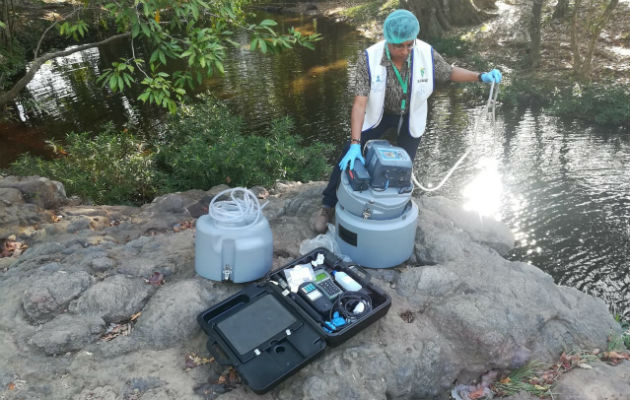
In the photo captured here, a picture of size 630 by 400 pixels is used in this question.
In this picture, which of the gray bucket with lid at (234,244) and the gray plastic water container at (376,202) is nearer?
the gray bucket with lid at (234,244)

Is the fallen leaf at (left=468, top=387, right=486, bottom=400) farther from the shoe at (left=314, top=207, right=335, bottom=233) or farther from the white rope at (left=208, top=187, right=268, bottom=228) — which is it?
the white rope at (left=208, top=187, right=268, bottom=228)

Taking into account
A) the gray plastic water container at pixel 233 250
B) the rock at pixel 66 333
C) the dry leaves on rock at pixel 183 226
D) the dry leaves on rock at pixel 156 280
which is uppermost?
the gray plastic water container at pixel 233 250

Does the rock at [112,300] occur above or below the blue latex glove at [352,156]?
below

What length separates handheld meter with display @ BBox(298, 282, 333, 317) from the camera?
2.67 meters

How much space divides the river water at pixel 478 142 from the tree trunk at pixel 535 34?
193 centimetres

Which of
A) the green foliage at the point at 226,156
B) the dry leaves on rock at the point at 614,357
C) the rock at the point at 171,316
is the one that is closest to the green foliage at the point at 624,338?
the dry leaves on rock at the point at 614,357

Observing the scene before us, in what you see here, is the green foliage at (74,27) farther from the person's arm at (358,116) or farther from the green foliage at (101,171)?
the person's arm at (358,116)

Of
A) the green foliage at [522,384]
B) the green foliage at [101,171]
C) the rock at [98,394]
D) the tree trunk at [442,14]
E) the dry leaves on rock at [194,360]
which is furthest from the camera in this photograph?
the tree trunk at [442,14]

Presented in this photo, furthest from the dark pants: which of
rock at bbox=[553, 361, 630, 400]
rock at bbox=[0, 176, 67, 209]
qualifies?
rock at bbox=[0, 176, 67, 209]

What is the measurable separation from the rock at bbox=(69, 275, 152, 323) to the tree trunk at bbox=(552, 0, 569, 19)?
39.8 ft

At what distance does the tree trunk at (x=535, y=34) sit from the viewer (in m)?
9.52

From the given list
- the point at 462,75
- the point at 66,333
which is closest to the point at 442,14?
the point at 462,75

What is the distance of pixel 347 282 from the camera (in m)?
2.85

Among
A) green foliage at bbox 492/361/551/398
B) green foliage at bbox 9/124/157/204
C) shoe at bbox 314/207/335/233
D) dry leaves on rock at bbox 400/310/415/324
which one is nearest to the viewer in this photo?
green foliage at bbox 492/361/551/398
